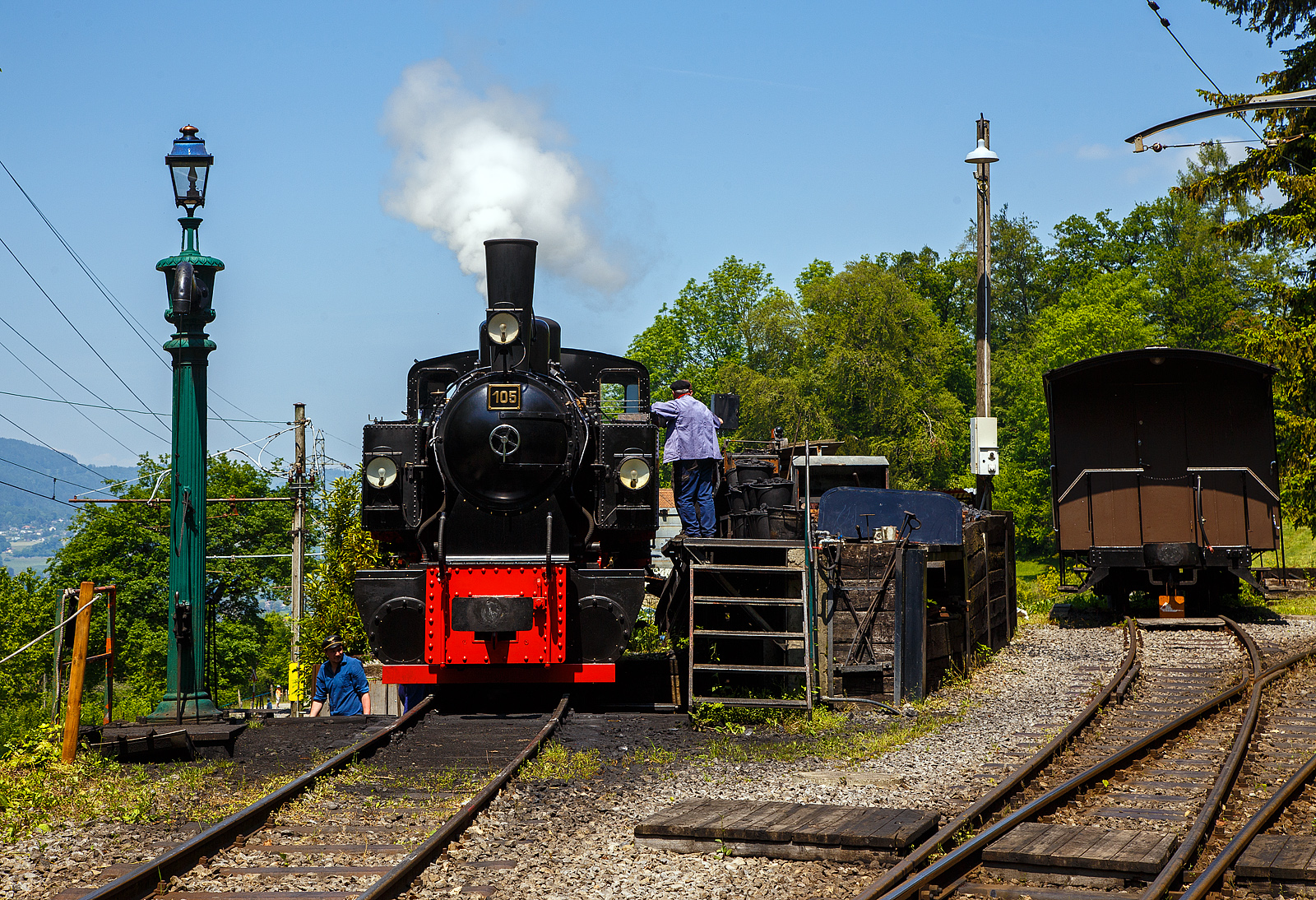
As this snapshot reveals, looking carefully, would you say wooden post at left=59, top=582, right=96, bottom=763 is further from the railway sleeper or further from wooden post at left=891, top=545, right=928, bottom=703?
wooden post at left=891, top=545, right=928, bottom=703

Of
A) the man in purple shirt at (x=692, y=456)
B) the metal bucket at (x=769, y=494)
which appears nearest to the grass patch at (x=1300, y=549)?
the metal bucket at (x=769, y=494)

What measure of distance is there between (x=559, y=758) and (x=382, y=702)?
42.0 ft

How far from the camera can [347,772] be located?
766cm

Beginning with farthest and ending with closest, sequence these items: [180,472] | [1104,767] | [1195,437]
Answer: [1195,437] < [180,472] < [1104,767]

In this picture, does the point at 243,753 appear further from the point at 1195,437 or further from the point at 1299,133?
the point at 1299,133

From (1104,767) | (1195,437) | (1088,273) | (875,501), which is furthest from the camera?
(1088,273)

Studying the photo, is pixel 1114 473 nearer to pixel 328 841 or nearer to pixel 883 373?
pixel 328 841

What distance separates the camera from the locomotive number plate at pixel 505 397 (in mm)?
10117

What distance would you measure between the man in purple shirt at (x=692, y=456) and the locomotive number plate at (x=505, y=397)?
4.78ft

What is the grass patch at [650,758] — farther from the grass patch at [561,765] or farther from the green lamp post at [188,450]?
the green lamp post at [188,450]

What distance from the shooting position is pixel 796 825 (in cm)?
611

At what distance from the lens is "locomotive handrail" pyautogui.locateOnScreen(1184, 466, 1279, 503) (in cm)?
1614

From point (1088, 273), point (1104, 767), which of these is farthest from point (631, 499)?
point (1088, 273)

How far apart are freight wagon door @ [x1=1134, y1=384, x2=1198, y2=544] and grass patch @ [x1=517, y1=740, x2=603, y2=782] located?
1091cm
